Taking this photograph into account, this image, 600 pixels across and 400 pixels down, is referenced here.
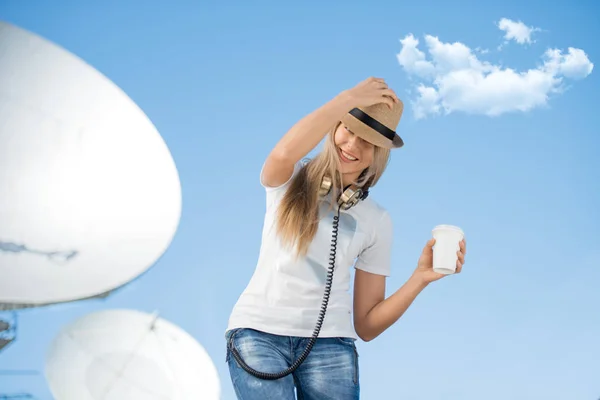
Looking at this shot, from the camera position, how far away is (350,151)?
4031mm

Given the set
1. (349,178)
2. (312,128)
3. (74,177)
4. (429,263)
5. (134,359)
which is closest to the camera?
(312,128)

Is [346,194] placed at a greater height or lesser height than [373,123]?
lesser

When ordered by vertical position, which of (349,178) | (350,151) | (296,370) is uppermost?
(350,151)

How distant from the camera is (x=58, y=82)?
1106 centimetres

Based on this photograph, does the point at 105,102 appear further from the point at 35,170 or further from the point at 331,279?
the point at 331,279

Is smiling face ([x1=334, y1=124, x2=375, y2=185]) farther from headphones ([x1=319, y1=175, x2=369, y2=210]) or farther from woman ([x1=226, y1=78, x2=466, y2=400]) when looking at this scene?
headphones ([x1=319, y1=175, x2=369, y2=210])

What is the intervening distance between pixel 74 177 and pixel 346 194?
822 centimetres

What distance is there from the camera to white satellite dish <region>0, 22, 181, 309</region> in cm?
1018

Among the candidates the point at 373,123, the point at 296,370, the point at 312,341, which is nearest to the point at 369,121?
the point at 373,123

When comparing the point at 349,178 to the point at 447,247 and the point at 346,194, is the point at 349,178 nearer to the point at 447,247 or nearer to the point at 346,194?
the point at 346,194

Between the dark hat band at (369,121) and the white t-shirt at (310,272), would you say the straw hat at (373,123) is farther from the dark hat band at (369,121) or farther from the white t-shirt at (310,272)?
the white t-shirt at (310,272)

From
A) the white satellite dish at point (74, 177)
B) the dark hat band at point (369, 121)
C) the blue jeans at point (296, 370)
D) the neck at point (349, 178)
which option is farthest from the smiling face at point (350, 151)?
the white satellite dish at point (74, 177)

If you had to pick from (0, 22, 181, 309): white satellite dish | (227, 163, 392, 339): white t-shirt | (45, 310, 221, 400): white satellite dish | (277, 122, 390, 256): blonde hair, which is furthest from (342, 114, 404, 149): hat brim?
(45, 310, 221, 400): white satellite dish

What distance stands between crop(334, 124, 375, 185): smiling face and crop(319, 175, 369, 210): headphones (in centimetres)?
15
